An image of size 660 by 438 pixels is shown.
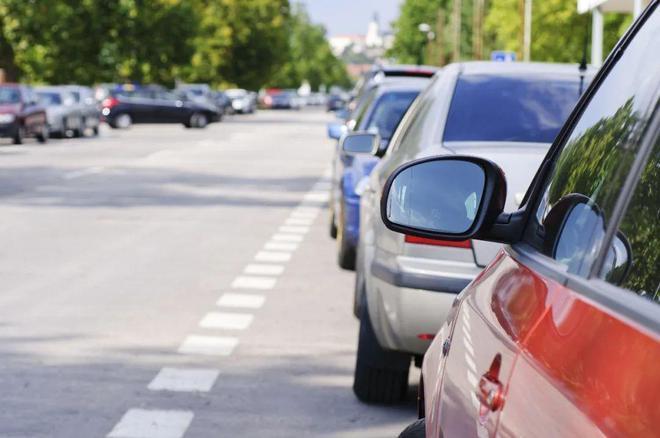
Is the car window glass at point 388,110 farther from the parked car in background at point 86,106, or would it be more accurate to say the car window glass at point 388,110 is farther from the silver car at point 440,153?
the parked car in background at point 86,106

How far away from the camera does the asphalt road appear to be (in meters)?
6.71

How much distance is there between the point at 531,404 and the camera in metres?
2.26

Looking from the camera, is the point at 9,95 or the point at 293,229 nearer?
the point at 293,229

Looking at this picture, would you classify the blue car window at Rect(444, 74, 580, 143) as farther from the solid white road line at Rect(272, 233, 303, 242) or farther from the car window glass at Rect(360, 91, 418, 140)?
the solid white road line at Rect(272, 233, 303, 242)

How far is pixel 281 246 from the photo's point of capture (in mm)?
14797

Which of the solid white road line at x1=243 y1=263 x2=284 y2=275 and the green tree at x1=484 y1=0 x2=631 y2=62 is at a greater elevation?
the solid white road line at x1=243 y1=263 x2=284 y2=275

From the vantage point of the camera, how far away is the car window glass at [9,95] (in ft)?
134

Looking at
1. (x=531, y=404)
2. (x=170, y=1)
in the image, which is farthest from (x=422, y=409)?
(x=170, y=1)

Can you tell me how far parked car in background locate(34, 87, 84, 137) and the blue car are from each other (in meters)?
31.0

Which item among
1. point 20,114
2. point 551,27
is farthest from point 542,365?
point 551,27

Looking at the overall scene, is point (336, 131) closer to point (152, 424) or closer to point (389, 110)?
point (389, 110)

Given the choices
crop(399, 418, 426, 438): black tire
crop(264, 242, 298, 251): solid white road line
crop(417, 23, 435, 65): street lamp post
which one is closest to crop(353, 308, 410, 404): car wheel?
crop(399, 418, 426, 438): black tire

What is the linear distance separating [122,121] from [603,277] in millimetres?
58129

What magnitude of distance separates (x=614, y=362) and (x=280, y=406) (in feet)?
16.5
